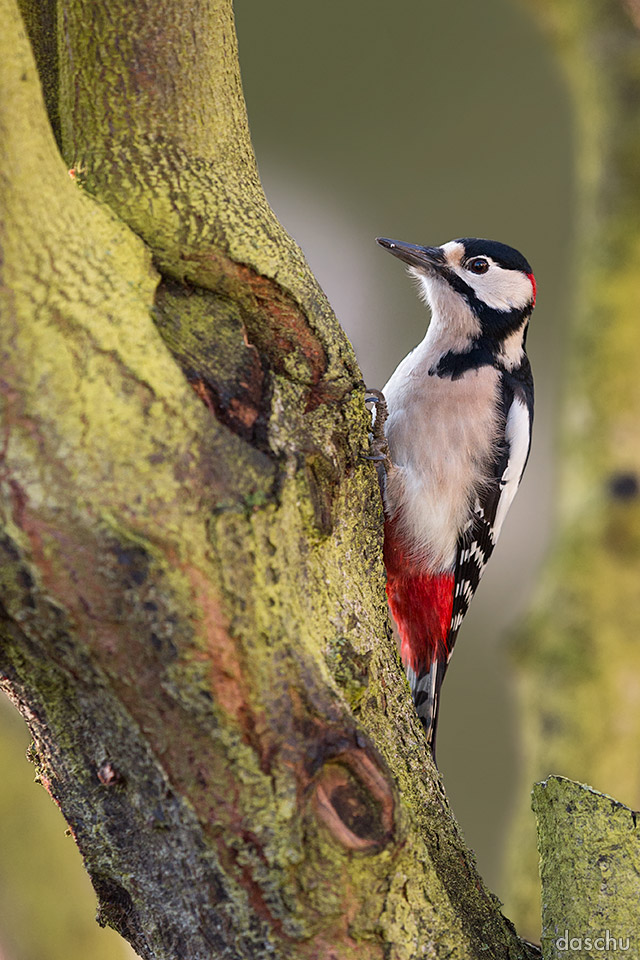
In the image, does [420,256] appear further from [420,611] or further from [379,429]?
[420,611]

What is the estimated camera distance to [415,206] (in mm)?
4238

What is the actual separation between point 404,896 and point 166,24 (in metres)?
1.21

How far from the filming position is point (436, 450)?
2.54m

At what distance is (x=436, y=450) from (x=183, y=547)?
148 cm

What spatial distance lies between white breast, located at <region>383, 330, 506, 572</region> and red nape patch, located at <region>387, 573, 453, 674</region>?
2.1 inches

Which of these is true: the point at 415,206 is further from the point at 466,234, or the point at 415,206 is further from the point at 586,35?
the point at 586,35

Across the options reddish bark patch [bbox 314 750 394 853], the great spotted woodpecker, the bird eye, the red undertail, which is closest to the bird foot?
the great spotted woodpecker

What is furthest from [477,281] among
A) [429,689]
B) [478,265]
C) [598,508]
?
[429,689]

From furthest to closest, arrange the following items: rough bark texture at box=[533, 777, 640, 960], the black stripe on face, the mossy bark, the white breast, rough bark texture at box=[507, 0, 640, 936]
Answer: rough bark texture at box=[507, 0, 640, 936]
the black stripe on face
the white breast
rough bark texture at box=[533, 777, 640, 960]
the mossy bark

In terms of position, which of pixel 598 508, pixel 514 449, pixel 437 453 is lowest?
pixel 437 453

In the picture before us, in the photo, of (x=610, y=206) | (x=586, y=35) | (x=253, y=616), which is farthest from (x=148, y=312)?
(x=586, y=35)

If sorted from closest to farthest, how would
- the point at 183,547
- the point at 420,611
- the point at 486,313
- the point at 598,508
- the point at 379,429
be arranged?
the point at 183,547
the point at 379,429
the point at 420,611
the point at 486,313
the point at 598,508

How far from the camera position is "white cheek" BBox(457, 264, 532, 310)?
2.78 meters

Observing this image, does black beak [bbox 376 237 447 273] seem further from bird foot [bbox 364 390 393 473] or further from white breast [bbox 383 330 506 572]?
bird foot [bbox 364 390 393 473]
